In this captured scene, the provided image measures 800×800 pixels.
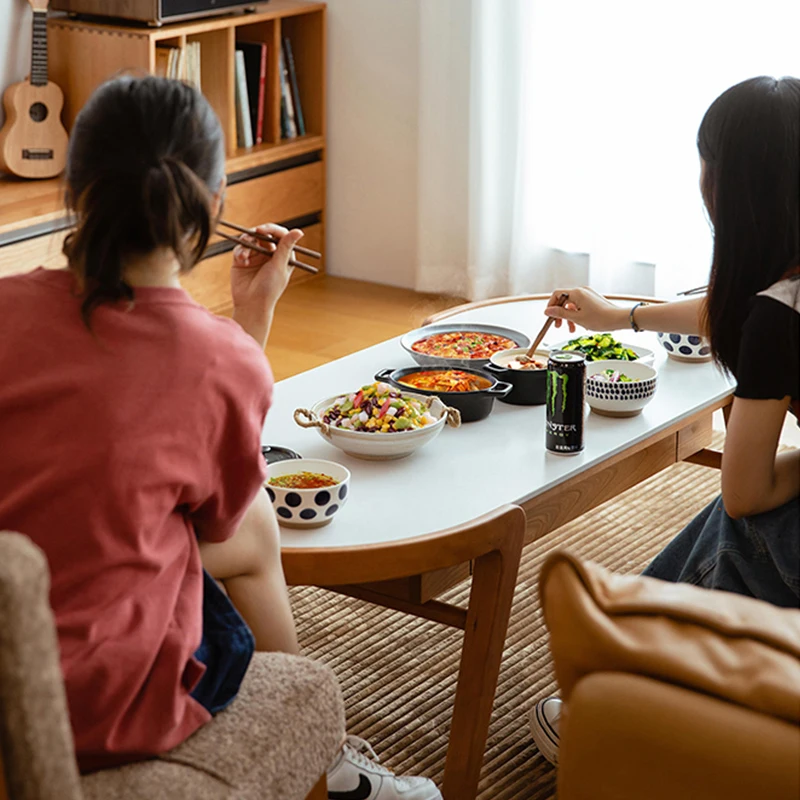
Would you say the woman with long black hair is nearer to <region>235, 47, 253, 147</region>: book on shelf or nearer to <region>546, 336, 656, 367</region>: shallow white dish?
<region>546, 336, 656, 367</region>: shallow white dish

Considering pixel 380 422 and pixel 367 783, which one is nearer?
pixel 367 783

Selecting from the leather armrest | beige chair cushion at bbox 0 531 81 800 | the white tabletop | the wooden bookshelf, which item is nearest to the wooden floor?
the wooden bookshelf

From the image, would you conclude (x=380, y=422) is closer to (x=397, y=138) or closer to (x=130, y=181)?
(x=130, y=181)

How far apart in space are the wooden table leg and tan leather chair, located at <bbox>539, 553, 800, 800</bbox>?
850 mm

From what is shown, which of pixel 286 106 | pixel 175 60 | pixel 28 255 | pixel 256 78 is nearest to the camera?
pixel 28 255

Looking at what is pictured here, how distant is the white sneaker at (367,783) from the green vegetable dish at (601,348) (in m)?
0.90

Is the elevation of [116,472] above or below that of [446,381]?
above

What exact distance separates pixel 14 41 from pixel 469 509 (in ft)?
10.0

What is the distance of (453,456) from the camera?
2.06 metres

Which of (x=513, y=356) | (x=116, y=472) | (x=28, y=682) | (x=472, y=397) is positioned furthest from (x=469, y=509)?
(x=28, y=682)

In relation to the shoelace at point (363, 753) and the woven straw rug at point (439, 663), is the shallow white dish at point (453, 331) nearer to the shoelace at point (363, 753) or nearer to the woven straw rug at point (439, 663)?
the woven straw rug at point (439, 663)

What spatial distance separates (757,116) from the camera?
62.8 inches

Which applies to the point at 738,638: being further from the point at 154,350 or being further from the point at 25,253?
the point at 25,253

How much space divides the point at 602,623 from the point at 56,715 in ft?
1.48
